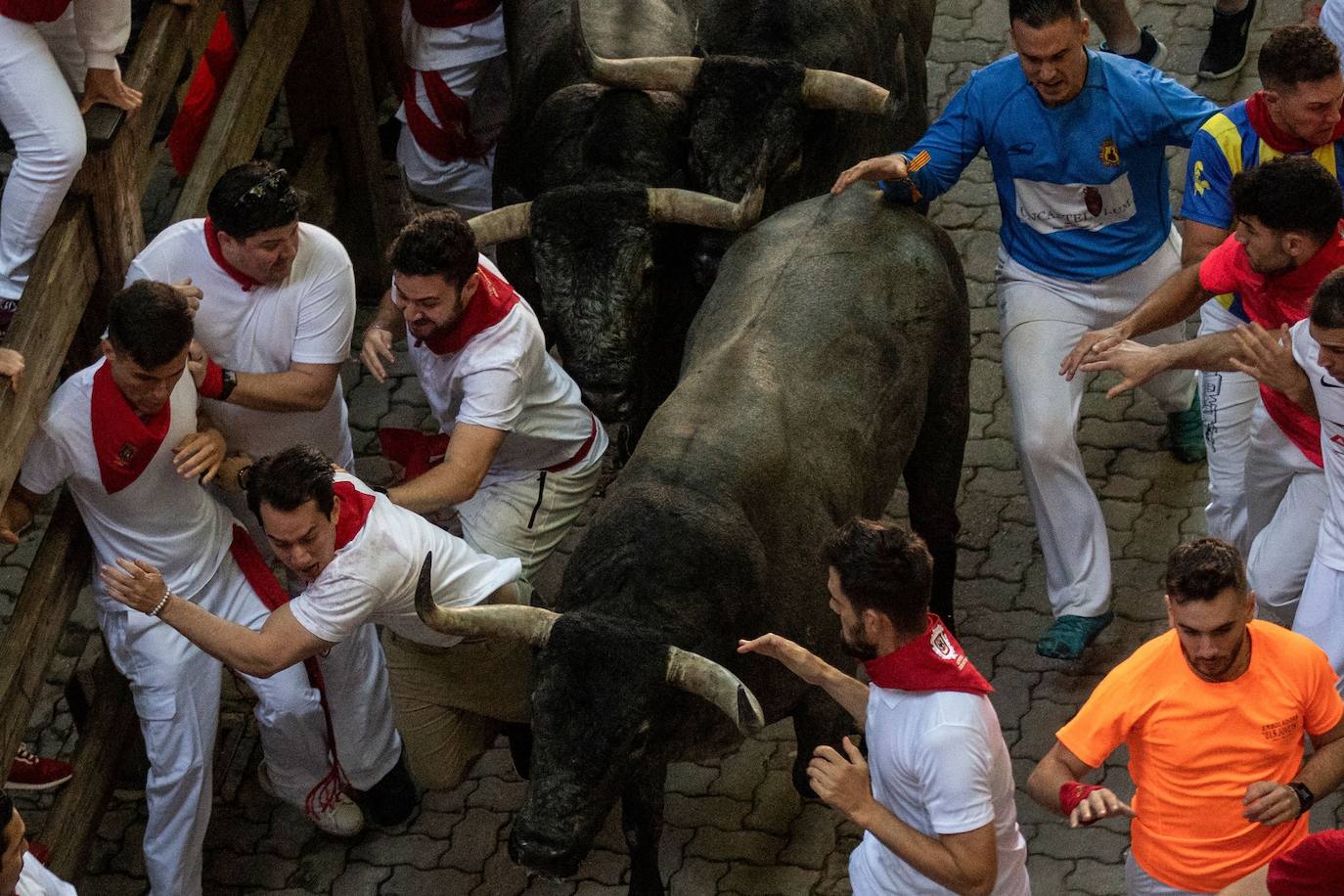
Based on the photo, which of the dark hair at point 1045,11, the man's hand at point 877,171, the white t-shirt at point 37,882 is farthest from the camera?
the man's hand at point 877,171

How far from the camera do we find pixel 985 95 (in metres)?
7.64

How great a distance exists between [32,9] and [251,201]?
1.05m

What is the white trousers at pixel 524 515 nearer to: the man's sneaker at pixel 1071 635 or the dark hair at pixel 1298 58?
the man's sneaker at pixel 1071 635

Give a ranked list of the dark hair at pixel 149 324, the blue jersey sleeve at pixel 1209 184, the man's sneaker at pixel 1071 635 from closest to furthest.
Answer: the dark hair at pixel 149 324 → the blue jersey sleeve at pixel 1209 184 → the man's sneaker at pixel 1071 635

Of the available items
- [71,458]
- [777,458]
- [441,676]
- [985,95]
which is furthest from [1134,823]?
[71,458]

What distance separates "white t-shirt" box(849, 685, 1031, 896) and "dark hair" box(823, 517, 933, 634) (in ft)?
0.71

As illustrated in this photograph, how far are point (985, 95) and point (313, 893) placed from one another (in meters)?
4.04

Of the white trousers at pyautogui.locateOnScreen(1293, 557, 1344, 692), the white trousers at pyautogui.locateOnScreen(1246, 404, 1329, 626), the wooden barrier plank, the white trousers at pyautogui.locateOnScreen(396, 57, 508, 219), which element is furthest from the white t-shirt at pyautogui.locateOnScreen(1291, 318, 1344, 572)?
the white trousers at pyautogui.locateOnScreen(396, 57, 508, 219)

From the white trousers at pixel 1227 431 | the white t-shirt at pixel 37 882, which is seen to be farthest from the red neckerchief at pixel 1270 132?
the white t-shirt at pixel 37 882

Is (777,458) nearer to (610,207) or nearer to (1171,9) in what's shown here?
(610,207)

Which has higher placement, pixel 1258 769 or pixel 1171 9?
pixel 1258 769

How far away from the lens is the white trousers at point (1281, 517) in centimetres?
672

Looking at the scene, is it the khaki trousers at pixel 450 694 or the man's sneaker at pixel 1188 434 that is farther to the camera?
the man's sneaker at pixel 1188 434

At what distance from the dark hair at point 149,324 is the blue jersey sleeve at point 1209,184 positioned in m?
3.66
